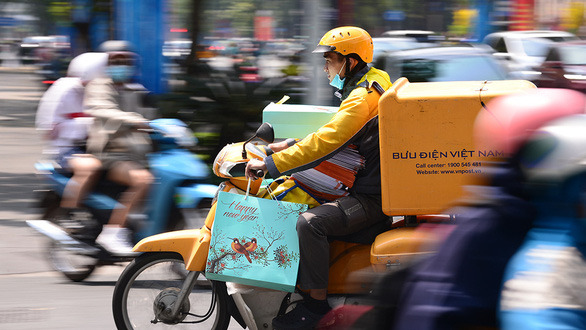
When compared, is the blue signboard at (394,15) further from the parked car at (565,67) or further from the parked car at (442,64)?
the parked car at (565,67)

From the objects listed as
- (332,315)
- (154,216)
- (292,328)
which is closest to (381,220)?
(292,328)

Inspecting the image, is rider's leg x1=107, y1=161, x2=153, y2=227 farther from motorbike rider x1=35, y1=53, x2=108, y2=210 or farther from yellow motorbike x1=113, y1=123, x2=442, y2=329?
yellow motorbike x1=113, y1=123, x2=442, y2=329

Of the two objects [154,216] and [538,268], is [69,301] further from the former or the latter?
[538,268]

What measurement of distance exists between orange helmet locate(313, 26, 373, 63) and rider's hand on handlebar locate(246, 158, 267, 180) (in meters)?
0.66

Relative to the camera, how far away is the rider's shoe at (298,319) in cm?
408

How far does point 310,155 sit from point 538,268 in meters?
2.28

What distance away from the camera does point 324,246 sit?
4.07 m

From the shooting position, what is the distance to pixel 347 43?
420 cm

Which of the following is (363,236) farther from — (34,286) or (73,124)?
(34,286)

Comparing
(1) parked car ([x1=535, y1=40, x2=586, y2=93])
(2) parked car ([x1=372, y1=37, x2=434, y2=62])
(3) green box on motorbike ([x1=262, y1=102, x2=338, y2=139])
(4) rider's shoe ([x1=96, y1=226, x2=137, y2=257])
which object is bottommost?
(4) rider's shoe ([x1=96, y1=226, x2=137, y2=257])

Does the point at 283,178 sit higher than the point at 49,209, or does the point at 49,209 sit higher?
the point at 283,178

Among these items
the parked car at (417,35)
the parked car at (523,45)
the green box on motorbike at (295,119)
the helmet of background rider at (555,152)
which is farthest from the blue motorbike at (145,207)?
the parked car at (523,45)

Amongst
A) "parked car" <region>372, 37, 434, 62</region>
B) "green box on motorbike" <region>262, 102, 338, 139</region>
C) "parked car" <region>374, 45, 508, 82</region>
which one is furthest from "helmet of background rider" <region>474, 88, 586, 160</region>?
"parked car" <region>372, 37, 434, 62</region>

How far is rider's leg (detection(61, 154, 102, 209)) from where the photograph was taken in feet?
20.8
